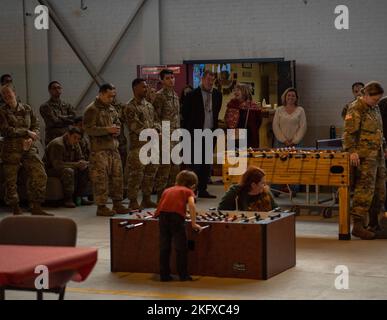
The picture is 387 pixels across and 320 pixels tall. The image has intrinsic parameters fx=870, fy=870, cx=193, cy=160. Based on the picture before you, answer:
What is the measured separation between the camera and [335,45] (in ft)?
50.0

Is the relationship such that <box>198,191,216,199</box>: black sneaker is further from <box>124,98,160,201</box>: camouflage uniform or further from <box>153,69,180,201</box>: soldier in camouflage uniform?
<box>124,98,160,201</box>: camouflage uniform

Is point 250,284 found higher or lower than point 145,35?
lower

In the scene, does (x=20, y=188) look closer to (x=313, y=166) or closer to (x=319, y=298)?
(x=313, y=166)

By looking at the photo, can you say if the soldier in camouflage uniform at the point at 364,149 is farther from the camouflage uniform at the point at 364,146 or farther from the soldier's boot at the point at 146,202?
the soldier's boot at the point at 146,202

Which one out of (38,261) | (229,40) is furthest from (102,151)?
(38,261)

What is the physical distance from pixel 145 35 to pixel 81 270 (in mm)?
→ 12355

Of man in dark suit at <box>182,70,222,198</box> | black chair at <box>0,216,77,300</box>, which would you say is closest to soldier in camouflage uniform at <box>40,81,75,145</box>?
man in dark suit at <box>182,70,222,198</box>

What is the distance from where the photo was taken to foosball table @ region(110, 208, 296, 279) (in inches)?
296

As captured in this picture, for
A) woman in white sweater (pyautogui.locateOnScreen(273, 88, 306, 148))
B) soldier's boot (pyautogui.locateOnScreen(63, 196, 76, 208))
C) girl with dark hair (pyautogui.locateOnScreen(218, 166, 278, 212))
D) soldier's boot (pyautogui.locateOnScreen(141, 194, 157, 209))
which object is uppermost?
woman in white sweater (pyautogui.locateOnScreen(273, 88, 306, 148))

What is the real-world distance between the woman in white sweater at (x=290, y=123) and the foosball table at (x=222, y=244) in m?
4.97

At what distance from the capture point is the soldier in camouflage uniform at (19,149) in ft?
37.7

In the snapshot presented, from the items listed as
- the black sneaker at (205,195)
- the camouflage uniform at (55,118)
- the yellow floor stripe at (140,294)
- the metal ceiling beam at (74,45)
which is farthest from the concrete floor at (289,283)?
the metal ceiling beam at (74,45)

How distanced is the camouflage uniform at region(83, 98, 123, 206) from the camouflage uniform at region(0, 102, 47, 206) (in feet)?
2.36

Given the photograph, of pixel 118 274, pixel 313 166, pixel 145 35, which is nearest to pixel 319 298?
pixel 118 274
